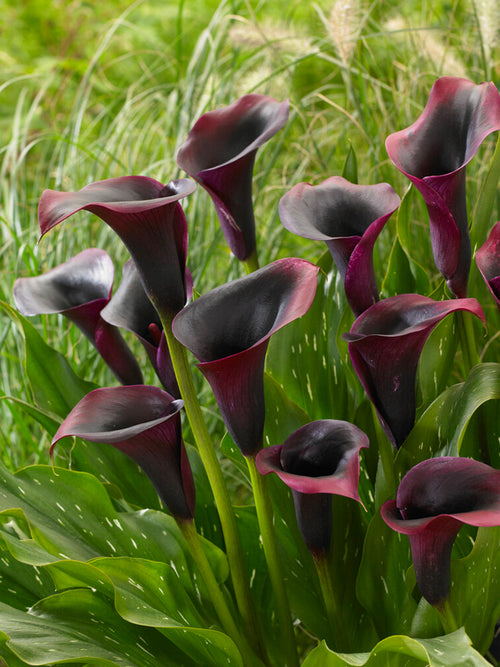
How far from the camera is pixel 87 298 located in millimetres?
581

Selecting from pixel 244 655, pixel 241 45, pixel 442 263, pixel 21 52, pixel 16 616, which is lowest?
pixel 244 655

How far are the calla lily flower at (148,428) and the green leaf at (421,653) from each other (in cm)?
13

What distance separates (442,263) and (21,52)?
91.2 inches

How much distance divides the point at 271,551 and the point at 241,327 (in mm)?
169

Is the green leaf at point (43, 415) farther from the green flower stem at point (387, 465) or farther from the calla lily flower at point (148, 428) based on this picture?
the green flower stem at point (387, 465)

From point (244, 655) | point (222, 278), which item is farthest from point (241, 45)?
point (244, 655)

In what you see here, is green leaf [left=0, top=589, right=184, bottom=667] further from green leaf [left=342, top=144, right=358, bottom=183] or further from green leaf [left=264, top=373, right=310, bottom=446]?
green leaf [left=342, top=144, right=358, bottom=183]

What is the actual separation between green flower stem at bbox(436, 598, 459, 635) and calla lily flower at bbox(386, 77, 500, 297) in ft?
0.72

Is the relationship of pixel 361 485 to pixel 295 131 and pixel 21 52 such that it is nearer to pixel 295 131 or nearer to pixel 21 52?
pixel 295 131

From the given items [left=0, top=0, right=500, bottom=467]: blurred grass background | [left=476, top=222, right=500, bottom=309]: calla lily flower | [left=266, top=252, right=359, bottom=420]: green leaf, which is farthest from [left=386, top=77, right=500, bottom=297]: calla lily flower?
[left=0, top=0, right=500, bottom=467]: blurred grass background

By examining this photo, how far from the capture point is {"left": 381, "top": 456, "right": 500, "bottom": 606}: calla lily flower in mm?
372

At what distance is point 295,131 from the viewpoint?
4.92ft

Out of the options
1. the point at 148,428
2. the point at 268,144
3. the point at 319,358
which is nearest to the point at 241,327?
the point at 148,428

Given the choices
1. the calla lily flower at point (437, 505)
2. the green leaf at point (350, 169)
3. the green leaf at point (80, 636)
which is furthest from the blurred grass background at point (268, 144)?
the calla lily flower at point (437, 505)
